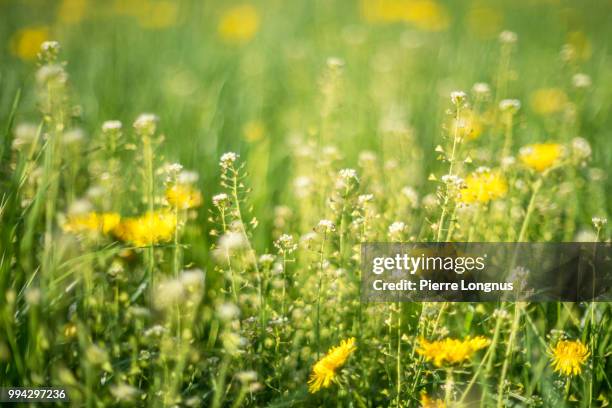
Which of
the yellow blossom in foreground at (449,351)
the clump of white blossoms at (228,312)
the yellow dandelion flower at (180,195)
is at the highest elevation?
the yellow dandelion flower at (180,195)

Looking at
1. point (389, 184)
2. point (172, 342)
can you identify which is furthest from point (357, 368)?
point (389, 184)

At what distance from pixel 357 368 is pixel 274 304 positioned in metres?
0.30

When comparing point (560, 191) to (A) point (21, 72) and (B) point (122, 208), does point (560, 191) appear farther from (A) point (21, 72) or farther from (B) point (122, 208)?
(A) point (21, 72)

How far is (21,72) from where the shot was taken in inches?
121

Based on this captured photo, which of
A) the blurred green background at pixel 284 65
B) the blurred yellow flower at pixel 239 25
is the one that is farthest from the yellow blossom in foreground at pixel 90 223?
the blurred yellow flower at pixel 239 25

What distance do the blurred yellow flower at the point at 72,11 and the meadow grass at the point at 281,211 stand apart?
389 millimetres

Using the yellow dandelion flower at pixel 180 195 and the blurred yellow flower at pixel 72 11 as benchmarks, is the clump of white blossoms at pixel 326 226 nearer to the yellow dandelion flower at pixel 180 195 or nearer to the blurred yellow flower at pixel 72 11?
the yellow dandelion flower at pixel 180 195

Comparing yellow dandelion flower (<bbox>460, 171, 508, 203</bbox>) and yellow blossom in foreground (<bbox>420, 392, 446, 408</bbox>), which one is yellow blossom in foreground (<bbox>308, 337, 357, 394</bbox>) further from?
yellow dandelion flower (<bbox>460, 171, 508, 203</bbox>)

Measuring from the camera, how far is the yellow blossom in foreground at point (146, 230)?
5.26ft

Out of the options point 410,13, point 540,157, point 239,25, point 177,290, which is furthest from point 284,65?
point 177,290

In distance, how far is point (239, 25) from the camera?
14.4ft

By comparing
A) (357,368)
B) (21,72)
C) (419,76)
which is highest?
(419,76)

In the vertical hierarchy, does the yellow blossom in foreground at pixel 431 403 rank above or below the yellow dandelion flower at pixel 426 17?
below

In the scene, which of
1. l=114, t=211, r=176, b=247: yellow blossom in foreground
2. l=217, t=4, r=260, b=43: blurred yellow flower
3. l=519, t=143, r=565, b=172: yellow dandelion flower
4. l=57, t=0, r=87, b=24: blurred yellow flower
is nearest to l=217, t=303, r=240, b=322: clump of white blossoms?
l=114, t=211, r=176, b=247: yellow blossom in foreground
